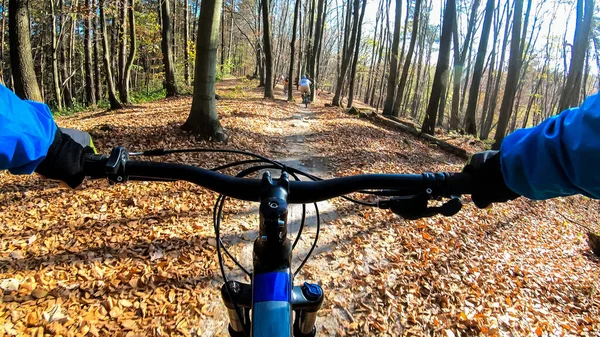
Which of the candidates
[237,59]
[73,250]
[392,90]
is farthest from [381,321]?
[237,59]

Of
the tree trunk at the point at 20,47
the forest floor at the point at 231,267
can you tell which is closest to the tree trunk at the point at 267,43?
the tree trunk at the point at 20,47

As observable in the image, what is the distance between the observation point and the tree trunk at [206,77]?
7.03 m

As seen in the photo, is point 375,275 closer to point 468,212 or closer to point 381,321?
point 381,321

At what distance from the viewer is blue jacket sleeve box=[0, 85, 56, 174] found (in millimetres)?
930

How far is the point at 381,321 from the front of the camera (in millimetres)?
3348

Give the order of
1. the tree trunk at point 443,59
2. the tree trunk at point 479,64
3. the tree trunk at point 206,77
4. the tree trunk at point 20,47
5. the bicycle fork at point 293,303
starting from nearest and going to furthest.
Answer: the bicycle fork at point 293,303
the tree trunk at point 20,47
the tree trunk at point 206,77
the tree trunk at point 443,59
the tree trunk at point 479,64

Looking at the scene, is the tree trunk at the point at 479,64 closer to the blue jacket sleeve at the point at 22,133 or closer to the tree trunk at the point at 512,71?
the tree trunk at the point at 512,71

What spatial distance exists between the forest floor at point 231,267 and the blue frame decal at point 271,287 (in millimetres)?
2193

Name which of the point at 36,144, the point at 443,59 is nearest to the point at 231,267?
the point at 36,144

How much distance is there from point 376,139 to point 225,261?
8030 mm

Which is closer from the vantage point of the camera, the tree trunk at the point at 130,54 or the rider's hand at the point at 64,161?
the rider's hand at the point at 64,161

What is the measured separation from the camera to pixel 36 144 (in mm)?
1039

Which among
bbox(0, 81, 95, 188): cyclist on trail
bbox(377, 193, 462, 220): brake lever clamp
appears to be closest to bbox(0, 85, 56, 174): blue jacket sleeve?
bbox(0, 81, 95, 188): cyclist on trail

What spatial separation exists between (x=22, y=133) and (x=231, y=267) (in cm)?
304
